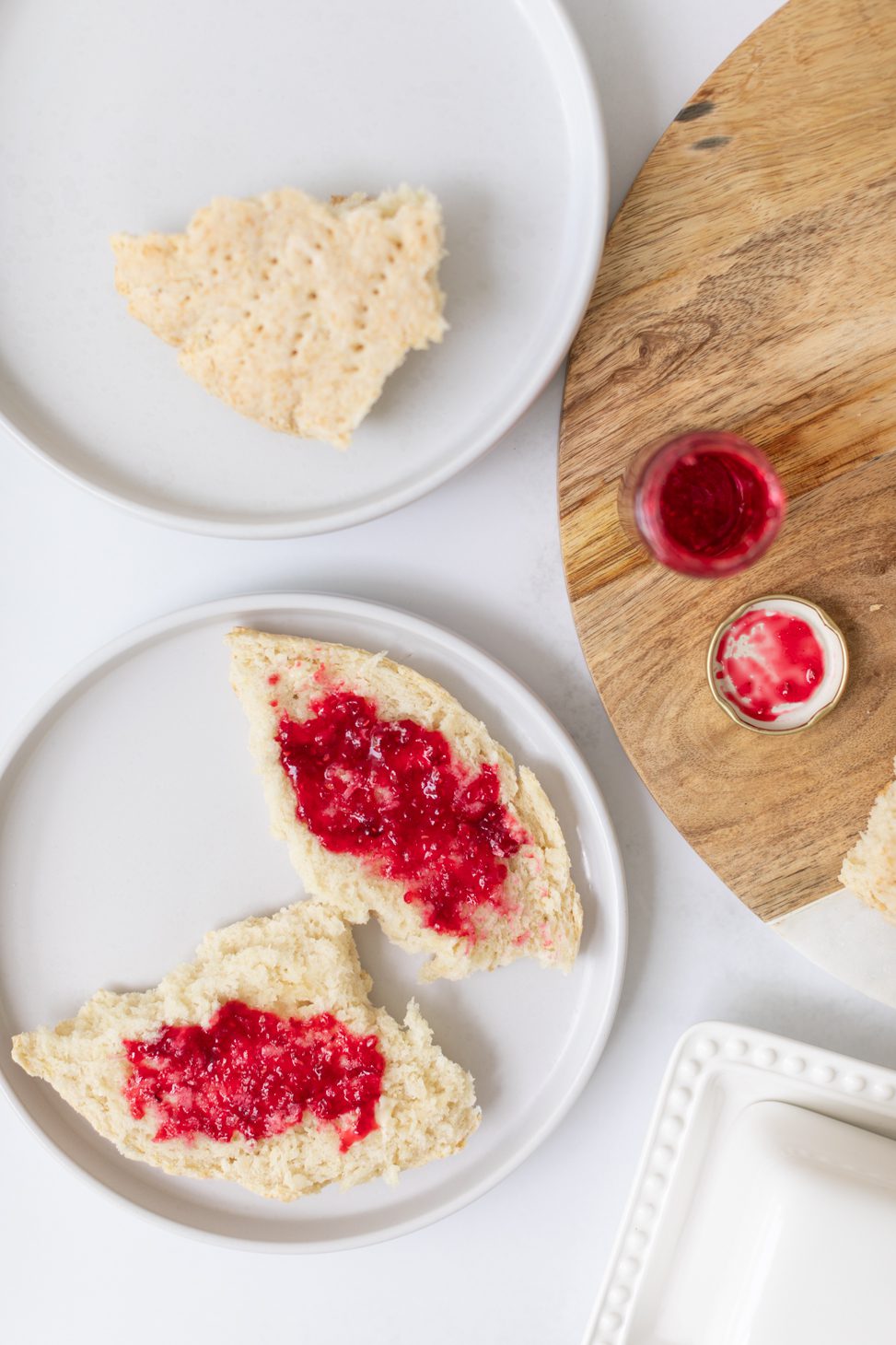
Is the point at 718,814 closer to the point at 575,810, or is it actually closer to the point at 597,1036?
the point at 575,810

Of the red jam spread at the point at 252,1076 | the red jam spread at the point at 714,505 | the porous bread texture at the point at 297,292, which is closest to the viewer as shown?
the porous bread texture at the point at 297,292

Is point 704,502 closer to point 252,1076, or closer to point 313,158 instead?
point 313,158

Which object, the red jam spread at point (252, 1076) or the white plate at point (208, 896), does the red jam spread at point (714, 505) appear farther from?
the red jam spread at point (252, 1076)

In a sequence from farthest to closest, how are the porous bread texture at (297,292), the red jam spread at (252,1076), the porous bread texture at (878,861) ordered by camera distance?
the red jam spread at (252,1076), the porous bread texture at (878,861), the porous bread texture at (297,292)

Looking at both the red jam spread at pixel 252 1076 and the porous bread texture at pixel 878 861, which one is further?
the red jam spread at pixel 252 1076

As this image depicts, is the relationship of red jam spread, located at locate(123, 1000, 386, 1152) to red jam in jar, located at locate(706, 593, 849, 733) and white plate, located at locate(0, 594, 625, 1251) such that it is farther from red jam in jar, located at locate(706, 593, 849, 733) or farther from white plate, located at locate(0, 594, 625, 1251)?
red jam in jar, located at locate(706, 593, 849, 733)

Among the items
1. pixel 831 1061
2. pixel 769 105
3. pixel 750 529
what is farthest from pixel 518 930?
pixel 769 105

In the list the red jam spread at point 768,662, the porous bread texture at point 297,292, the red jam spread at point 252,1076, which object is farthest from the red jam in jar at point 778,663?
the red jam spread at point 252,1076
